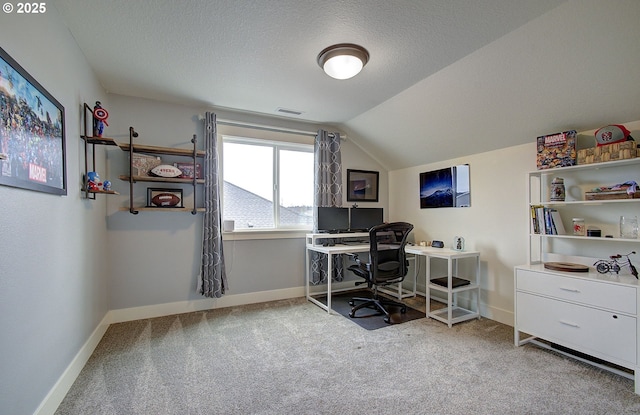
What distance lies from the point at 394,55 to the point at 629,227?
2.21 metres

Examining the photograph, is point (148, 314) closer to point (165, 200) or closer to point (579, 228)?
point (165, 200)

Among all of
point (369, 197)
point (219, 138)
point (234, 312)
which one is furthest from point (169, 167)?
point (369, 197)

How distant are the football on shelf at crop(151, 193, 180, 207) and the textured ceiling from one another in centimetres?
106

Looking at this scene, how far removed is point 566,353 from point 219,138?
3938mm

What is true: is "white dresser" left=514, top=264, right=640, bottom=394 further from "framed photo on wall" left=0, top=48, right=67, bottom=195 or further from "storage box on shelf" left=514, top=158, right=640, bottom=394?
"framed photo on wall" left=0, top=48, right=67, bottom=195

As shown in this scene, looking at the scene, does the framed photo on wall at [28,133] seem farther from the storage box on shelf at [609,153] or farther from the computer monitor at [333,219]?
the storage box on shelf at [609,153]

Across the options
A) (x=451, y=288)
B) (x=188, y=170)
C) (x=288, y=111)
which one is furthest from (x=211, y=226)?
(x=451, y=288)

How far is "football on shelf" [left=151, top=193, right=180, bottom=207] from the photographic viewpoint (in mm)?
3113

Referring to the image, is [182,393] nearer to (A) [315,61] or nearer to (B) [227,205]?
(B) [227,205]

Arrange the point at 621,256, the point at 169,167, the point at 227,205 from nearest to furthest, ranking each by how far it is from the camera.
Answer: the point at 621,256 → the point at 169,167 → the point at 227,205

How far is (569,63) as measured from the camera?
2072 millimetres

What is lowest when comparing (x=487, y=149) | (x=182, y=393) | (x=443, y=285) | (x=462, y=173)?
(x=182, y=393)

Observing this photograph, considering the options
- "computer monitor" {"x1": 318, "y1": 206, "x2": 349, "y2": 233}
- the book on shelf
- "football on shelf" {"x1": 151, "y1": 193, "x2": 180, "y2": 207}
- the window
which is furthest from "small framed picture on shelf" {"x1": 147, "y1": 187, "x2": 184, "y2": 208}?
the book on shelf

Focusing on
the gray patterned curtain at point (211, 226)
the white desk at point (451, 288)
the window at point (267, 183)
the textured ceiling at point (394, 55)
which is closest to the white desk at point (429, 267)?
the white desk at point (451, 288)
